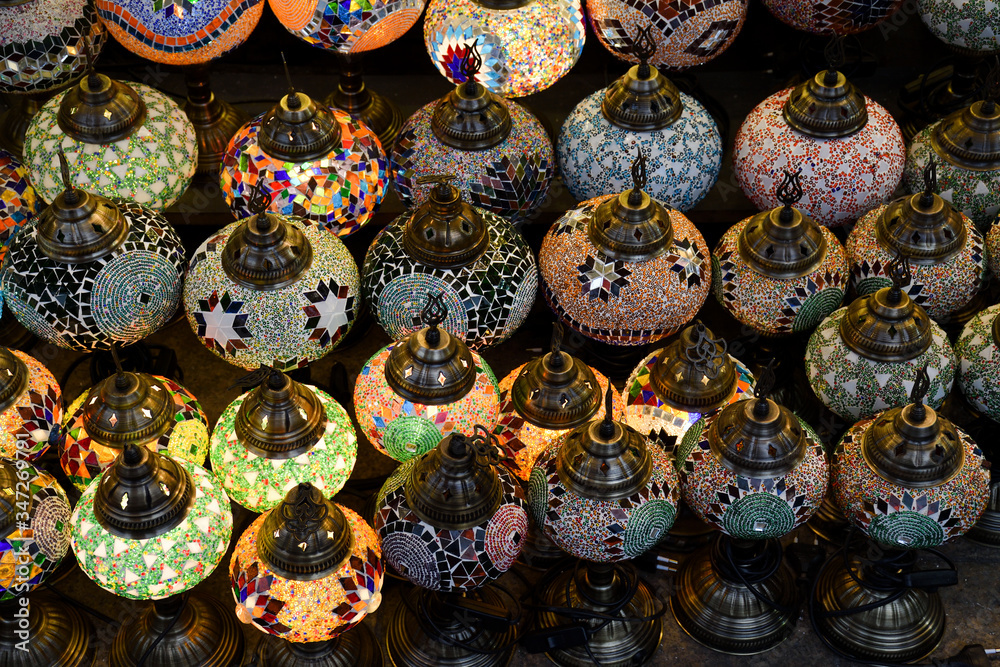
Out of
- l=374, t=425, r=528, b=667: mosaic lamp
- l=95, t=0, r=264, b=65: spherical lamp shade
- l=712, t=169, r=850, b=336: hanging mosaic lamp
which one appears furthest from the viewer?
l=95, t=0, r=264, b=65: spherical lamp shade

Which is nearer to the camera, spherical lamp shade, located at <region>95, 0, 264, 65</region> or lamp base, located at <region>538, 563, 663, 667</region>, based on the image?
lamp base, located at <region>538, 563, 663, 667</region>

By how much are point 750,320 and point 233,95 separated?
2033mm

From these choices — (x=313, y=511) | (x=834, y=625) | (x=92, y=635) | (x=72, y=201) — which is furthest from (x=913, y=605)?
(x=72, y=201)

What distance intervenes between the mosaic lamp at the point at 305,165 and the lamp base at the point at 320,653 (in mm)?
1044

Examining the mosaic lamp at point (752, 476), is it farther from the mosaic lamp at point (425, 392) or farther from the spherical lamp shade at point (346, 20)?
the spherical lamp shade at point (346, 20)

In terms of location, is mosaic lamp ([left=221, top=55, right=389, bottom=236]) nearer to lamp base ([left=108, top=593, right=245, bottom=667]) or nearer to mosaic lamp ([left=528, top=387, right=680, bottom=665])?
mosaic lamp ([left=528, top=387, right=680, bottom=665])

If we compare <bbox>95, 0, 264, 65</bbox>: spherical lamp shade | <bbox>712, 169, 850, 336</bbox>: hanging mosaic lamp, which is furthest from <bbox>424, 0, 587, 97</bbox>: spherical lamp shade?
<bbox>712, 169, 850, 336</bbox>: hanging mosaic lamp

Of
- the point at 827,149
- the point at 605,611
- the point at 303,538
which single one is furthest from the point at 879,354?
the point at 303,538

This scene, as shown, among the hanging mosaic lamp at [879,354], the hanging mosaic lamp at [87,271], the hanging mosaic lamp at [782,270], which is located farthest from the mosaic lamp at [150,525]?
the hanging mosaic lamp at [879,354]

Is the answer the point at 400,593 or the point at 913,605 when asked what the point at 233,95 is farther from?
the point at 913,605

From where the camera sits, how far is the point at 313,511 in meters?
2.57

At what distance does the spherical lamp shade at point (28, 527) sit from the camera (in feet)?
9.00

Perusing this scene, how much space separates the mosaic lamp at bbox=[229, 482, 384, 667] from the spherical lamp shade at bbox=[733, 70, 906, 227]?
1.53 m

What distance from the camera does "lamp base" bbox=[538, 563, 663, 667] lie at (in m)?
3.15
